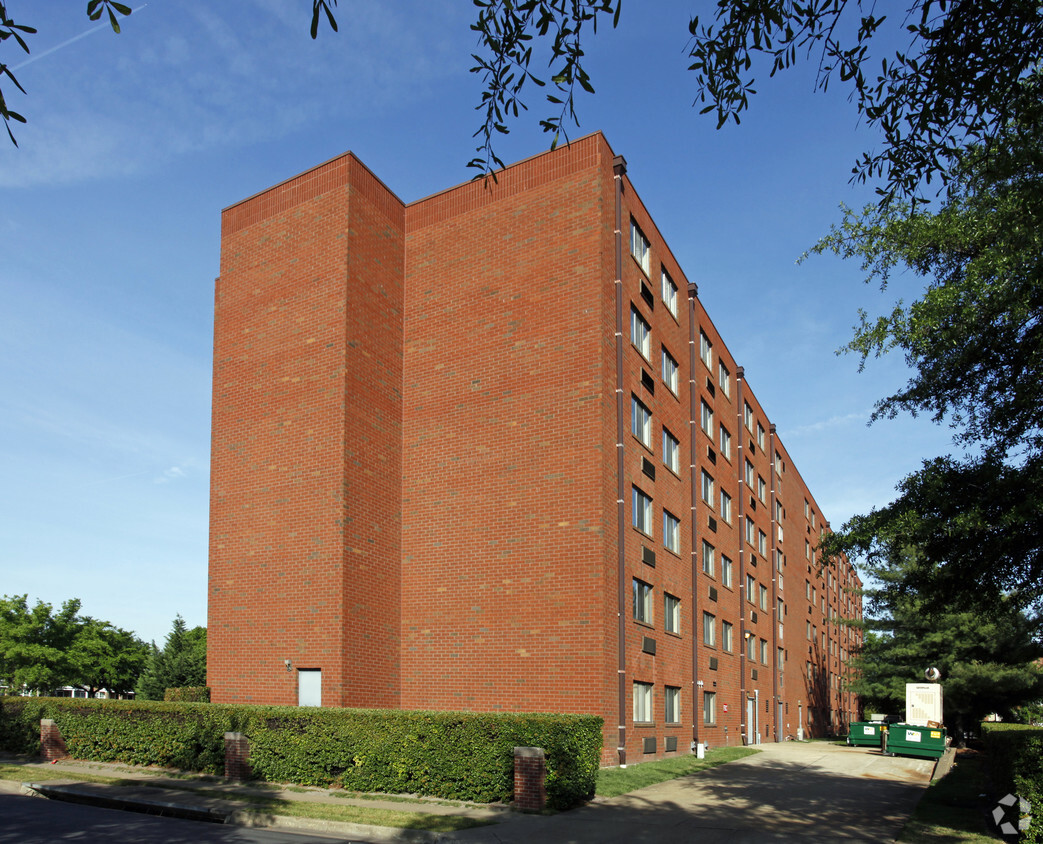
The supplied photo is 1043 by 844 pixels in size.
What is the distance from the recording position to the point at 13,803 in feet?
50.9

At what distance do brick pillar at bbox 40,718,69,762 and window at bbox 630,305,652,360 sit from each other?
1813 centimetres

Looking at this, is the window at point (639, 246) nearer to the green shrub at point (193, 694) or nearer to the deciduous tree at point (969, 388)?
the deciduous tree at point (969, 388)

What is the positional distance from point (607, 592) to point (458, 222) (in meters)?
12.0

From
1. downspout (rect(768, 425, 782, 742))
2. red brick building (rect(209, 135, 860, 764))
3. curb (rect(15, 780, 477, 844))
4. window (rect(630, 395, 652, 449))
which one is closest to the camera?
curb (rect(15, 780, 477, 844))

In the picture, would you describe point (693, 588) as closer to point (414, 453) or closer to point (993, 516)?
point (414, 453)

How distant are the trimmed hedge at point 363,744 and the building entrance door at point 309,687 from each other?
366cm

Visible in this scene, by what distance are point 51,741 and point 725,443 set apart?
92.5ft

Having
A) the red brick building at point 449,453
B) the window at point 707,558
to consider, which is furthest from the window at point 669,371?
the window at point 707,558

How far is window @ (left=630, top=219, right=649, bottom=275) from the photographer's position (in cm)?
2788

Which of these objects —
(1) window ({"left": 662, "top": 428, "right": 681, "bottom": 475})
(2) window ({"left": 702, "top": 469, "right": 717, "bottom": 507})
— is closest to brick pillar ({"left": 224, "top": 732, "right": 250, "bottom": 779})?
(1) window ({"left": 662, "top": 428, "right": 681, "bottom": 475})

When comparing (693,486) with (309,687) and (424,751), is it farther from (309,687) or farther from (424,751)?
(424,751)

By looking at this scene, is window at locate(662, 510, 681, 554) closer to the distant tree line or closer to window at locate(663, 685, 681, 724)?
window at locate(663, 685, 681, 724)

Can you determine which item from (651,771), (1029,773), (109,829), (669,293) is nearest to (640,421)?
(669,293)

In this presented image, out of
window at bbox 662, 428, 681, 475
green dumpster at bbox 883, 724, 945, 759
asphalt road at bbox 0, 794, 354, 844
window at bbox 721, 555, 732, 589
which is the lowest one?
green dumpster at bbox 883, 724, 945, 759
